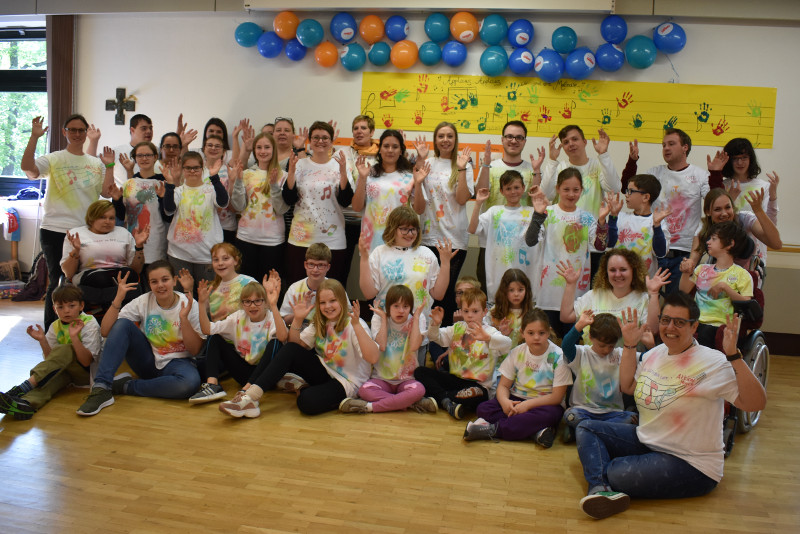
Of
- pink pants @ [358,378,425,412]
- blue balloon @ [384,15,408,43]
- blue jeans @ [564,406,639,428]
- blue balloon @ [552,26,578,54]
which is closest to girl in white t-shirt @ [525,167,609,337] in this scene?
blue jeans @ [564,406,639,428]

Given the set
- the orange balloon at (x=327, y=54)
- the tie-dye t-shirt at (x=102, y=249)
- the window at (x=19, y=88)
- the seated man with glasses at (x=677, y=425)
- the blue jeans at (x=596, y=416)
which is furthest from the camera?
the window at (x=19, y=88)

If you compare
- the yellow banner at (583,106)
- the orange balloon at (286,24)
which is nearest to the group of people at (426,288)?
the yellow banner at (583,106)

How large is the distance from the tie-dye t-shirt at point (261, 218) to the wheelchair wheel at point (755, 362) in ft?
8.72

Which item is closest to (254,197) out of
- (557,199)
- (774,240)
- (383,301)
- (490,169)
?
(383,301)

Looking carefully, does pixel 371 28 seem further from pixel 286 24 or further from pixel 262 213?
pixel 262 213

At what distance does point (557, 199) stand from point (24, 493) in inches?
123

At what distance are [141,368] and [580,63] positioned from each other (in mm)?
3611

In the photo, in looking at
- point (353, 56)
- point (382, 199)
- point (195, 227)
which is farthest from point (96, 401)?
point (353, 56)

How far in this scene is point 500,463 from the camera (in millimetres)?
2881

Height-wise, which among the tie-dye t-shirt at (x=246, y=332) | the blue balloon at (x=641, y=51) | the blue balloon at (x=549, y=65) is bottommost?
the tie-dye t-shirt at (x=246, y=332)

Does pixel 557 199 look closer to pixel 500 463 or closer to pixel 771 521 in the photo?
pixel 500 463

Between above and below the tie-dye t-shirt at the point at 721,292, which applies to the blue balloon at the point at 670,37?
above

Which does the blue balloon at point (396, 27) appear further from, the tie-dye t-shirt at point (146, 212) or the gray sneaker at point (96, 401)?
the gray sneaker at point (96, 401)

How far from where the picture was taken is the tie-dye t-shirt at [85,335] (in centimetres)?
358
